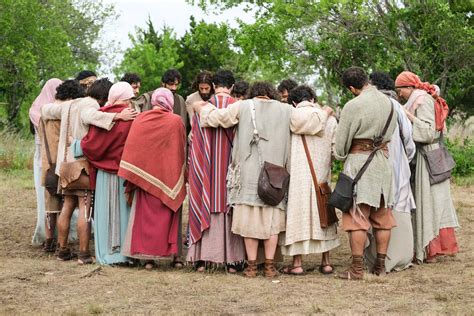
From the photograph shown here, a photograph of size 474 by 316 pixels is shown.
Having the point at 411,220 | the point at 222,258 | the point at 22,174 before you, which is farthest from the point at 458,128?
the point at 222,258

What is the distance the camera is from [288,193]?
696 cm

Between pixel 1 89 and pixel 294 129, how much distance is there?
819 inches

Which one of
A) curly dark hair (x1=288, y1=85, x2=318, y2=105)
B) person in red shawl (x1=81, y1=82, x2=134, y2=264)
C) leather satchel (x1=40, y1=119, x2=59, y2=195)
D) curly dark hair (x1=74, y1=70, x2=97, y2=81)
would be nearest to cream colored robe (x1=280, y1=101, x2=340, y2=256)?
curly dark hair (x1=288, y1=85, x2=318, y2=105)

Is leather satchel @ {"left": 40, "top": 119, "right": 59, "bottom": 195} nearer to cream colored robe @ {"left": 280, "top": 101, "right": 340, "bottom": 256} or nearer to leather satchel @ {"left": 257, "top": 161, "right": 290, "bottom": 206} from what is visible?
leather satchel @ {"left": 257, "top": 161, "right": 290, "bottom": 206}

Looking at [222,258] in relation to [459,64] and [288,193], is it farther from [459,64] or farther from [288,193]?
[459,64]

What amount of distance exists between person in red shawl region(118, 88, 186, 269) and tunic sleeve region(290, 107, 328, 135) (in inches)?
42.5

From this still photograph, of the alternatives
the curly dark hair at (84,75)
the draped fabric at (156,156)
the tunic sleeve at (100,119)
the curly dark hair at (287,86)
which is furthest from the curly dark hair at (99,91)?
the curly dark hair at (287,86)

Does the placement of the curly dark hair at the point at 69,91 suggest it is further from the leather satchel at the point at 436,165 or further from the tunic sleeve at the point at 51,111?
the leather satchel at the point at 436,165

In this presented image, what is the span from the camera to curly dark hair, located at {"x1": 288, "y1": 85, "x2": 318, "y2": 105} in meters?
7.20

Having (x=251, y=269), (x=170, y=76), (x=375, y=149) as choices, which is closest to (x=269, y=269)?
(x=251, y=269)

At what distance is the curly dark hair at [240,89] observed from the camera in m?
7.56

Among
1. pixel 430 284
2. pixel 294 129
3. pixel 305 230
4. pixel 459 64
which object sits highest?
pixel 459 64

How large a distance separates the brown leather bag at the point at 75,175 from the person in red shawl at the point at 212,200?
1.04 m

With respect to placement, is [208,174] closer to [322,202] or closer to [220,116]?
[220,116]
